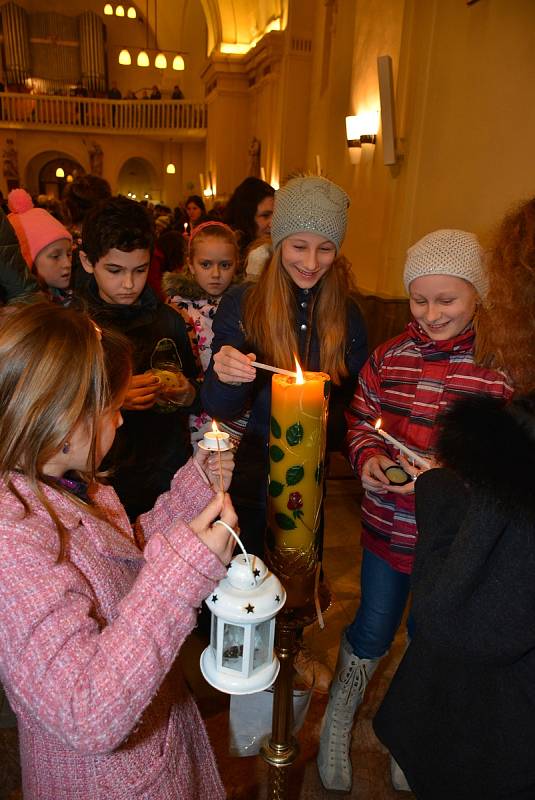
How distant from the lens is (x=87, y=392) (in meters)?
1.00

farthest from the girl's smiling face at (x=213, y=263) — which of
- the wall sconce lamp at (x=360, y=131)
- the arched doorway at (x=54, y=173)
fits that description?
the arched doorway at (x=54, y=173)

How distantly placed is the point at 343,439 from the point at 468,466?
0.94 meters

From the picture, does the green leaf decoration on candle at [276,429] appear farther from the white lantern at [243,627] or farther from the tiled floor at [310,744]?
the tiled floor at [310,744]

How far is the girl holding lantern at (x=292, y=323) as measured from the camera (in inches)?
66.4

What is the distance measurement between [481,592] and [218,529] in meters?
0.41

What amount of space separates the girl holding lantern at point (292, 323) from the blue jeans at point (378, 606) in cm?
36

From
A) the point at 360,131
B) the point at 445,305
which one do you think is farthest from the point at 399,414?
the point at 360,131

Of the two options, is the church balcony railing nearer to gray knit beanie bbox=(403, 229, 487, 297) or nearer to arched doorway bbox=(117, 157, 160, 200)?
arched doorway bbox=(117, 157, 160, 200)

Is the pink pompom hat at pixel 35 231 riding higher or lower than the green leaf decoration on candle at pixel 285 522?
higher

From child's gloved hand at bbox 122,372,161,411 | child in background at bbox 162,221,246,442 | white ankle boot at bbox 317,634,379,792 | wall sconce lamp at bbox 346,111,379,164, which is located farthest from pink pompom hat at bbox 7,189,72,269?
wall sconce lamp at bbox 346,111,379,164

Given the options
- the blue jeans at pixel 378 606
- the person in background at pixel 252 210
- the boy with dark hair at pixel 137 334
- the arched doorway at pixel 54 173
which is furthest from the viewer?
the arched doorway at pixel 54 173

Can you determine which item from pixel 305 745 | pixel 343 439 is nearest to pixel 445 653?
pixel 343 439

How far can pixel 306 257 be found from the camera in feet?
5.53

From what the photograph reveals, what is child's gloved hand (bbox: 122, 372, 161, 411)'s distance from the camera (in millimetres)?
1671
